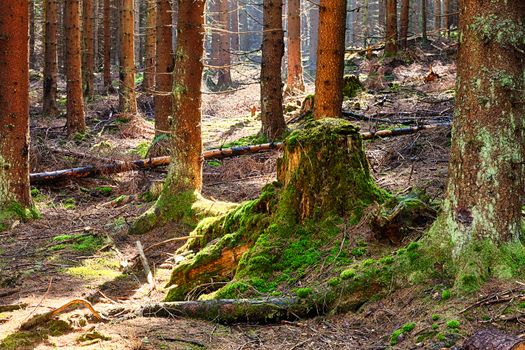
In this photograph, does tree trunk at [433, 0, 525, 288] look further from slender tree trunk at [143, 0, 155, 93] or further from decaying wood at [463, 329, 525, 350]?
slender tree trunk at [143, 0, 155, 93]

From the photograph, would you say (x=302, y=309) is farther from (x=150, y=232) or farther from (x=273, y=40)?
(x=273, y=40)

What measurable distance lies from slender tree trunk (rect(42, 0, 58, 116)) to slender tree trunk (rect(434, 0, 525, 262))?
1653 centimetres

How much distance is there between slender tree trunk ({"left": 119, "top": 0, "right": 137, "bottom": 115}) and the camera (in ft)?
61.9

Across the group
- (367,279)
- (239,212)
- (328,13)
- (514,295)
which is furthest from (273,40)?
(514,295)

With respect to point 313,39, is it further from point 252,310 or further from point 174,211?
point 252,310

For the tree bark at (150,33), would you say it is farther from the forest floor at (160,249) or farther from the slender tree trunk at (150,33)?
the forest floor at (160,249)

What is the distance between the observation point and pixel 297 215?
6.01 meters

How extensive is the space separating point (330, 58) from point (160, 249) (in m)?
3.95

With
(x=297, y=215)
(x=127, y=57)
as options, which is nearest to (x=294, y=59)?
(x=127, y=57)

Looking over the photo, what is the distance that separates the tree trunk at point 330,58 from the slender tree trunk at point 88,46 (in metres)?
15.0

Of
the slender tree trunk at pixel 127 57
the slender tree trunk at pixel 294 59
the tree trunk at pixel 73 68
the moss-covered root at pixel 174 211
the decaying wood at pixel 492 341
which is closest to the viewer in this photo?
the decaying wood at pixel 492 341

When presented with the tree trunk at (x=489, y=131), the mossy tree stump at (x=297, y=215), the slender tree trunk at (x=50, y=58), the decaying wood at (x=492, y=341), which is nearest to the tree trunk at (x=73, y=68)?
the slender tree trunk at (x=50, y=58)

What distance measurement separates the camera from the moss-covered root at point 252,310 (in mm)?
5055

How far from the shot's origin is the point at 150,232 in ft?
29.4
